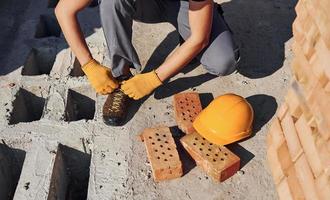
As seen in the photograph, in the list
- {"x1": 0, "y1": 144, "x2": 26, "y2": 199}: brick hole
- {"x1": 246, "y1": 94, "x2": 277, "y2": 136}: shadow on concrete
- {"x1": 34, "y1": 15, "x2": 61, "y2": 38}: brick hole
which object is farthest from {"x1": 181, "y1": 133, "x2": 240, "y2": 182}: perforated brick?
{"x1": 34, "y1": 15, "x2": 61, "y2": 38}: brick hole

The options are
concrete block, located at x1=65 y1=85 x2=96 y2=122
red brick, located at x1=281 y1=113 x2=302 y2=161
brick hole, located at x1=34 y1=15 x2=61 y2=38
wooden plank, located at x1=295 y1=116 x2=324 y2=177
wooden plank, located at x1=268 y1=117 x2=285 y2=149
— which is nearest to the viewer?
wooden plank, located at x1=295 y1=116 x2=324 y2=177

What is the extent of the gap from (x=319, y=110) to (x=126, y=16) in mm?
1397

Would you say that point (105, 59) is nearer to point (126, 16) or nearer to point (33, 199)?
point (126, 16)

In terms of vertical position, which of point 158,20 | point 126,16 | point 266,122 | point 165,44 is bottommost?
point 266,122

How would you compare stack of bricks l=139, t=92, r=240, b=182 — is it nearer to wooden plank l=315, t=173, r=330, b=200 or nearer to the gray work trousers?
the gray work trousers

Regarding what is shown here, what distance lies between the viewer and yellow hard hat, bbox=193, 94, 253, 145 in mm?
2566

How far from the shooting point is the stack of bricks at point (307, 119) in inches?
74.2

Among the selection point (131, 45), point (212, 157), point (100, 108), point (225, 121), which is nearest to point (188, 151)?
point (212, 157)

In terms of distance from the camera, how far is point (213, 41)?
2.96 m

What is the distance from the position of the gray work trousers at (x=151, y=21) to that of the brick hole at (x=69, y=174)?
23.9 inches

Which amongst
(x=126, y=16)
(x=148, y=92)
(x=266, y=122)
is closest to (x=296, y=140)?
(x=266, y=122)

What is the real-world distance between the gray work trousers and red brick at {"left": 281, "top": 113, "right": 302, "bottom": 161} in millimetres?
723

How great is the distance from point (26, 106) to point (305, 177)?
207 centimetres

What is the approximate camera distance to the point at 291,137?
225 cm
